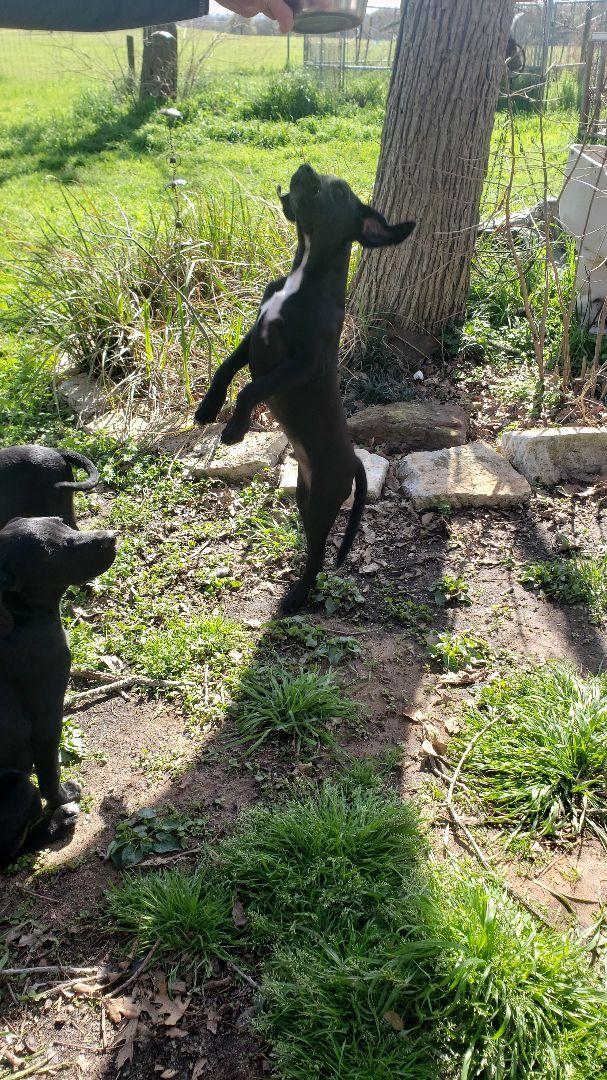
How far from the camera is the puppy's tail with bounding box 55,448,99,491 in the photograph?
267cm

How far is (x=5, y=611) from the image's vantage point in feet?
7.39

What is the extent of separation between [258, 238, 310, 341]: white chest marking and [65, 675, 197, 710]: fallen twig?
1566 millimetres

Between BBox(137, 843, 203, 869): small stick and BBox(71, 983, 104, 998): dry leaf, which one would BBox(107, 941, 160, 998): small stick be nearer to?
BBox(71, 983, 104, 998): dry leaf

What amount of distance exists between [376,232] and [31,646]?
6.38 ft

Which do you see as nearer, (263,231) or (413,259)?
(413,259)

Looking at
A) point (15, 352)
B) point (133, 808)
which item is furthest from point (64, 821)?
point (15, 352)

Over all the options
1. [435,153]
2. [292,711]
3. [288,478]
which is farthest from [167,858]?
[435,153]

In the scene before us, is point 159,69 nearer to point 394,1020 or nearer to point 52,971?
point 52,971

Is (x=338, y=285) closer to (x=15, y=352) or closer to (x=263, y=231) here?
(x=263, y=231)

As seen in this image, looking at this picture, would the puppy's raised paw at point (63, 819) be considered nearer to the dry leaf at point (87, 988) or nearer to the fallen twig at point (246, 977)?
the dry leaf at point (87, 988)

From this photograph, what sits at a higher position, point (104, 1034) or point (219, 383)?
point (219, 383)

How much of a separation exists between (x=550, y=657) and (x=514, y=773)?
81 cm

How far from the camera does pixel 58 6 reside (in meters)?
2.88

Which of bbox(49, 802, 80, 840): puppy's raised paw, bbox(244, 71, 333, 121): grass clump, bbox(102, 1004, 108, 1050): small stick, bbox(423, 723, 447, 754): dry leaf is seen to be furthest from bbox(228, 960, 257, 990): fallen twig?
bbox(244, 71, 333, 121): grass clump
